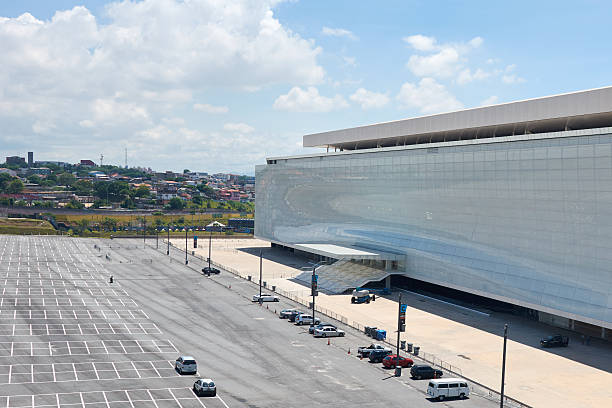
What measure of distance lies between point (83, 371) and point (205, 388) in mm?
12572

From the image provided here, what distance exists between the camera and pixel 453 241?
88688 millimetres

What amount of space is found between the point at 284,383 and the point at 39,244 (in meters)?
131

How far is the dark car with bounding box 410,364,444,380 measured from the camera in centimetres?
5294

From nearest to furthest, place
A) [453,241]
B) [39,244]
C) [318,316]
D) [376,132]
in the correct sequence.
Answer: [318,316]
[453,241]
[376,132]
[39,244]

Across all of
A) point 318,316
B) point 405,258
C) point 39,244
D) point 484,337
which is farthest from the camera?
point 39,244

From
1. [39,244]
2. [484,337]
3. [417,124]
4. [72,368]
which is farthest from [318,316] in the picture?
[39,244]

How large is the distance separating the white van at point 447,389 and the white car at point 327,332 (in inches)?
788

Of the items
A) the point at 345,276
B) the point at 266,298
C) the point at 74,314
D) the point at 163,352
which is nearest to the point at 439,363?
the point at 163,352

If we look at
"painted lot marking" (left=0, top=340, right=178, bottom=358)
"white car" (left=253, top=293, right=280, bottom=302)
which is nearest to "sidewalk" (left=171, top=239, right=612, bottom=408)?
"white car" (left=253, top=293, right=280, bottom=302)

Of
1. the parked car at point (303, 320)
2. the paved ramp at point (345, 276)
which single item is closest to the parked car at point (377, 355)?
the parked car at point (303, 320)

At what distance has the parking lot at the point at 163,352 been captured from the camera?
152 feet

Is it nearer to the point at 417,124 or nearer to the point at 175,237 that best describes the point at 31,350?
the point at 417,124

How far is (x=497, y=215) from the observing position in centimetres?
7988

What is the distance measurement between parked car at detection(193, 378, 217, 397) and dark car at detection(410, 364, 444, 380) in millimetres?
17629
